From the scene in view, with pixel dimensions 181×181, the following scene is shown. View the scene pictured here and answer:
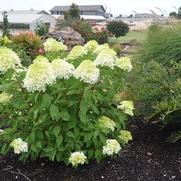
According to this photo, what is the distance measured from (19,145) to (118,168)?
1.01 meters

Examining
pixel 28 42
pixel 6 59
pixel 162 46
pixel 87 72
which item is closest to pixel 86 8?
pixel 28 42

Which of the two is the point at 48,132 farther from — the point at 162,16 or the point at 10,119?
the point at 162,16

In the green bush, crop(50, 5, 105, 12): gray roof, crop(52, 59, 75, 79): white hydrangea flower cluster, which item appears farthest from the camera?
crop(50, 5, 105, 12): gray roof

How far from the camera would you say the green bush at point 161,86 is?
15.4ft


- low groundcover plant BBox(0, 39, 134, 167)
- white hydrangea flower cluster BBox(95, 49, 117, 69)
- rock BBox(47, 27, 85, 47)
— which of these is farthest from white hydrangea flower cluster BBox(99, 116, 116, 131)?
rock BBox(47, 27, 85, 47)

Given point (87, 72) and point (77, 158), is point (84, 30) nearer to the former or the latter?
point (77, 158)

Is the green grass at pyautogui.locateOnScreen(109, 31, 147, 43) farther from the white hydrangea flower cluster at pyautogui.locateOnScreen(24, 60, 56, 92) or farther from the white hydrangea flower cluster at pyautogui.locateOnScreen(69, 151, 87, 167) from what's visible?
the white hydrangea flower cluster at pyautogui.locateOnScreen(24, 60, 56, 92)

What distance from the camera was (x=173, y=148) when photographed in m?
4.93

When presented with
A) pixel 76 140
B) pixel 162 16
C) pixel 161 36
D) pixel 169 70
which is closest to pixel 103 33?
pixel 162 16

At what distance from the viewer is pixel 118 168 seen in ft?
14.6

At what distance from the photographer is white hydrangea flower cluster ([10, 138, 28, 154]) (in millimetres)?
4082

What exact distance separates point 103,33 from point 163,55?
16.7 m

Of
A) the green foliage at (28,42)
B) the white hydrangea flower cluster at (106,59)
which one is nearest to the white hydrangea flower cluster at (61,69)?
the white hydrangea flower cluster at (106,59)

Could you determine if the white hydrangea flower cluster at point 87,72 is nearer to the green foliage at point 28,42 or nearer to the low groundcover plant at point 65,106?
the low groundcover plant at point 65,106
